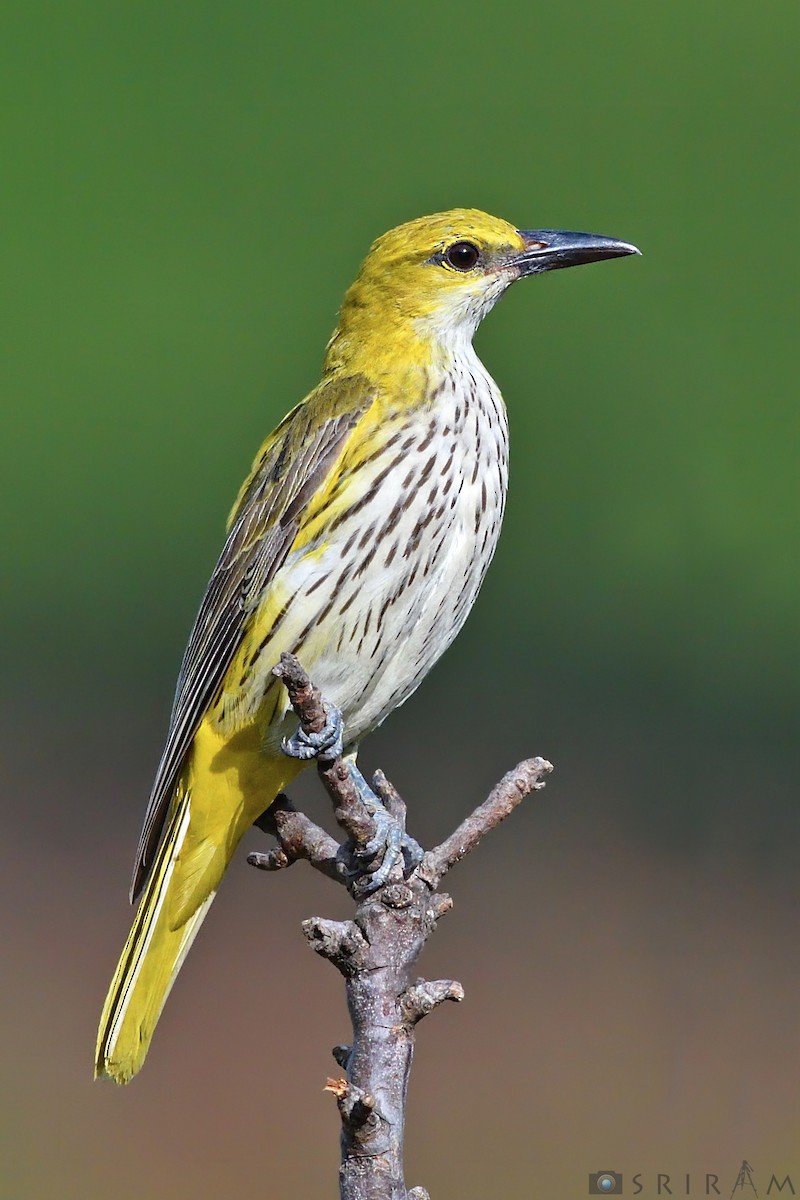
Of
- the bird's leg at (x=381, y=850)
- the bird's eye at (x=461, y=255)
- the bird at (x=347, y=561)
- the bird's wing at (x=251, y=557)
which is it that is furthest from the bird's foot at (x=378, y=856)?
the bird's eye at (x=461, y=255)

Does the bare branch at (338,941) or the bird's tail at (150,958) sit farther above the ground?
the bird's tail at (150,958)

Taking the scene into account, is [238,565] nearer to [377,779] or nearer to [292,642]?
[292,642]

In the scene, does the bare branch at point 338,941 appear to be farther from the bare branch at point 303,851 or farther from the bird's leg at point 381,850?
the bare branch at point 303,851

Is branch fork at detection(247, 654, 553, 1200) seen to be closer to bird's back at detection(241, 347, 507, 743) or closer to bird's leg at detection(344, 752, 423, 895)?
bird's leg at detection(344, 752, 423, 895)

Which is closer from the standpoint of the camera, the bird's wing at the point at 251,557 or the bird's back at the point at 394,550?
the bird's back at the point at 394,550

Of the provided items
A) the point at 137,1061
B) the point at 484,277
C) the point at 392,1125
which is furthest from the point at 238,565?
the point at 392,1125

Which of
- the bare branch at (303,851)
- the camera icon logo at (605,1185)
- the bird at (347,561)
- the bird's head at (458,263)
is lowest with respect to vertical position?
the camera icon logo at (605,1185)

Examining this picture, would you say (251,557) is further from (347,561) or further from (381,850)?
(381,850)
